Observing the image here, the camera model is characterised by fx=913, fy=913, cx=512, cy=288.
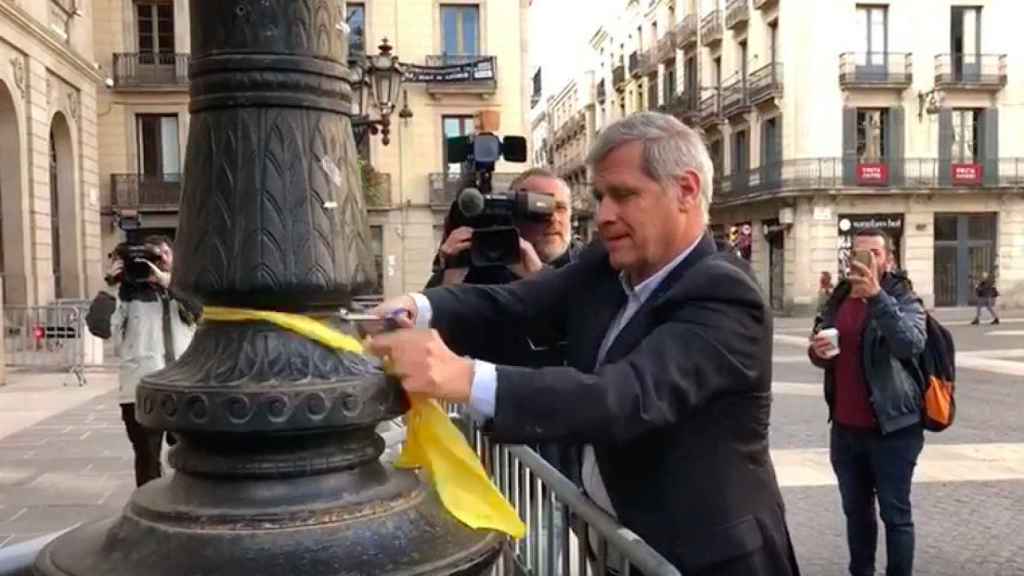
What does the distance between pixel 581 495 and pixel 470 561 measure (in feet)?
3.20

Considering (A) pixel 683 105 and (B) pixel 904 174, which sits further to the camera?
(A) pixel 683 105

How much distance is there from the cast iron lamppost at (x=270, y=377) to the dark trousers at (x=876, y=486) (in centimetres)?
362

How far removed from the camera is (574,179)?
6538 centimetres

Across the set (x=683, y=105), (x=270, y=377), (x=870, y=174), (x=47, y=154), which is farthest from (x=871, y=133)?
(x=270, y=377)

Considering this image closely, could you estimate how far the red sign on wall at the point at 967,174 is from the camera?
33.3 meters

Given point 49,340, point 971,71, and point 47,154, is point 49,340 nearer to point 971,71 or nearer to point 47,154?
point 47,154

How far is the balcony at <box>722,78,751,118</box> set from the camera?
3634 cm

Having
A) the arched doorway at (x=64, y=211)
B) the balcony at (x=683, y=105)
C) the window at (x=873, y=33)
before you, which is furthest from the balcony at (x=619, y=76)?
the arched doorway at (x=64, y=211)

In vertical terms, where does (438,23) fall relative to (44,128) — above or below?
above

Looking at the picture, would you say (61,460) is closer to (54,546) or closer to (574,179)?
(54,546)

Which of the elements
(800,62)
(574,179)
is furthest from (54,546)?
(574,179)

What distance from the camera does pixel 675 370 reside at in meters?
1.73

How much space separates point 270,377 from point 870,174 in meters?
34.9

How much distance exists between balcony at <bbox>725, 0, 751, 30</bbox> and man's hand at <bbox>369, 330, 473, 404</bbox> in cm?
3752
